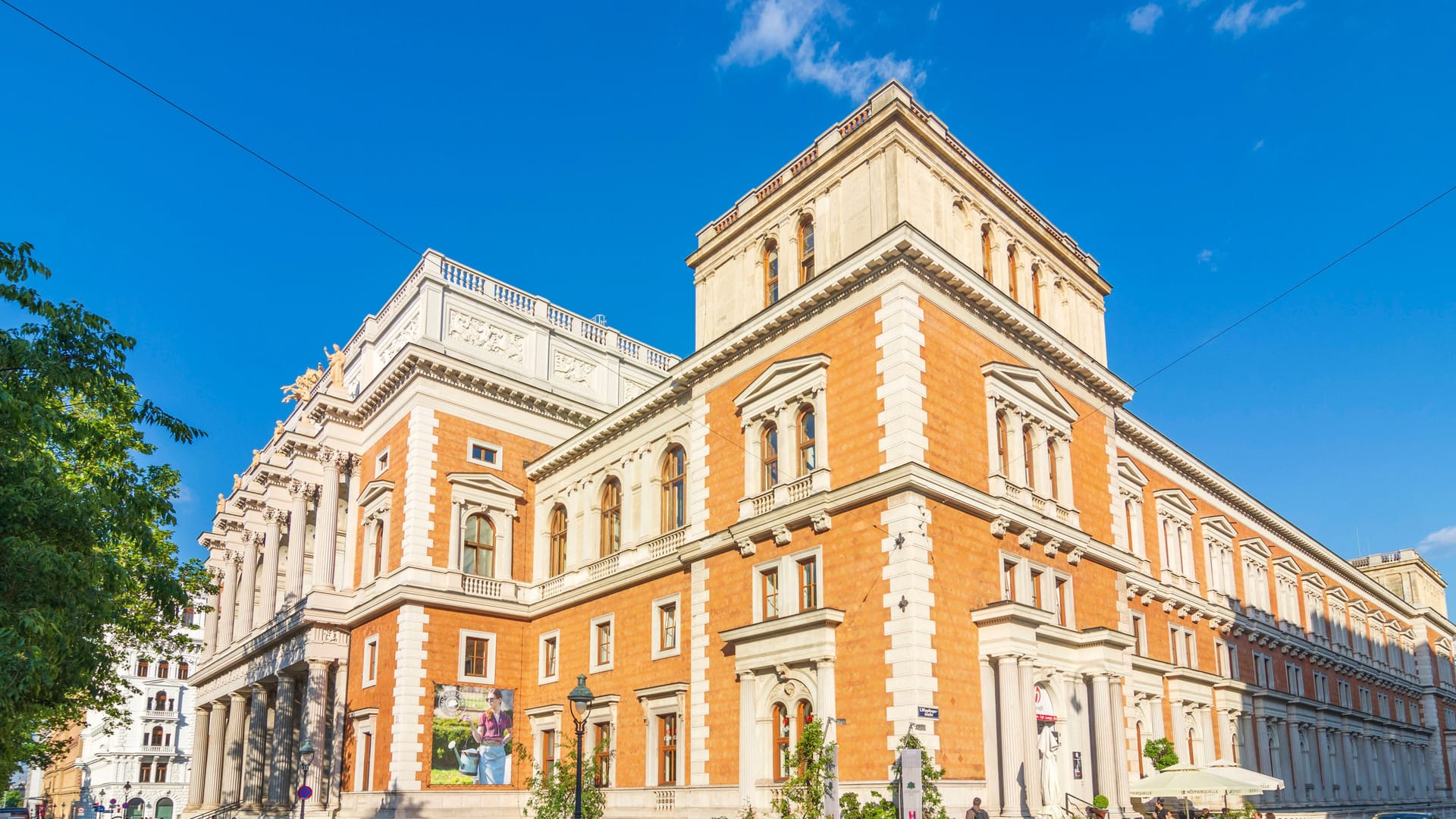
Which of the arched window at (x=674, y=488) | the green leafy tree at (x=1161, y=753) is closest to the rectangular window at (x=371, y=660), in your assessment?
the arched window at (x=674, y=488)

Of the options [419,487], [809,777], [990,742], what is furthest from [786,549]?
[419,487]

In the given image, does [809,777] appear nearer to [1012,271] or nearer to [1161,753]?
[1161,753]

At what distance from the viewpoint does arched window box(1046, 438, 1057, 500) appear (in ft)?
95.8

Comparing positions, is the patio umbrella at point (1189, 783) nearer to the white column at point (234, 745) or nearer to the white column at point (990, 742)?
the white column at point (990, 742)

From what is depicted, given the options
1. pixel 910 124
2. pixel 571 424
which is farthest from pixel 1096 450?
pixel 571 424

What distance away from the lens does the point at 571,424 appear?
139 ft

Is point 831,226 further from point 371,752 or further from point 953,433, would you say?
point 371,752

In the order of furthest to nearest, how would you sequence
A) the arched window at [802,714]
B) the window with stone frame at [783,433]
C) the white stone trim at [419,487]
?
the white stone trim at [419,487] → the window with stone frame at [783,433] → the arched window at [802,714]

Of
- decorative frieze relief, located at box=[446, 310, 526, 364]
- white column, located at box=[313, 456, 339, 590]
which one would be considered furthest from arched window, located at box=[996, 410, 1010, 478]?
white column, located at box=[313, 456, 339, 590]

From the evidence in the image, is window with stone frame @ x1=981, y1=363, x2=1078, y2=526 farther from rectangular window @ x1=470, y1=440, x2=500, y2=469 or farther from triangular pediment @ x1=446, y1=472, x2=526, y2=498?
rectangular window @ x1=470, y1=440, x2=500, y2=469

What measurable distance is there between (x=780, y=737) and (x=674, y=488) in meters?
10.3

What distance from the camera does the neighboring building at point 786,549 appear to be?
977 inches

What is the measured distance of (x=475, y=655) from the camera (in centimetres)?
3681

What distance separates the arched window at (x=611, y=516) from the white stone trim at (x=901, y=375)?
1408 centimetres
